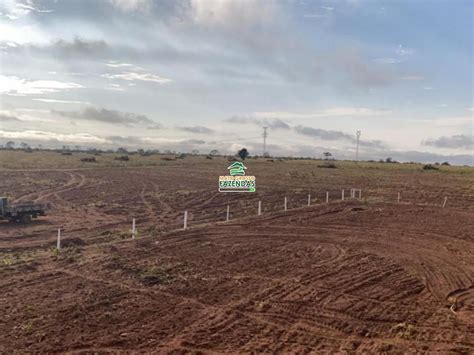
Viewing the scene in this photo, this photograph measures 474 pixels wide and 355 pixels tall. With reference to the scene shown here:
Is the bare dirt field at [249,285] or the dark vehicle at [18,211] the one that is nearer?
the bare dirt field at [249,285]

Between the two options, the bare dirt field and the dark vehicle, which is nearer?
the bare dirt field

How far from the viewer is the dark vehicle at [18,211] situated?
24.6m

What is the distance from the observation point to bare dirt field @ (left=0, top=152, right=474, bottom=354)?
8.96 m

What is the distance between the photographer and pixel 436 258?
15859 mm

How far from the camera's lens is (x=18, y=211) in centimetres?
2489

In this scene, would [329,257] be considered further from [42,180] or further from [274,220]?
[42,180]

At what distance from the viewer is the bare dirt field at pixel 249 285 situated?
8.96m

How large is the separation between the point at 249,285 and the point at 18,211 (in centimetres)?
1690

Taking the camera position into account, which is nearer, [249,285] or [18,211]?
[249,285]

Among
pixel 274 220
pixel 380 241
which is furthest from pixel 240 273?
pixel 274 220

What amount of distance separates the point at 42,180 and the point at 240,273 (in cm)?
4005

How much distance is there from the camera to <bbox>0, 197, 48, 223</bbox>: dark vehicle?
24562mm

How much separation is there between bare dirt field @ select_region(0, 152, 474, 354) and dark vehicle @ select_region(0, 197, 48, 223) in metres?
0.52

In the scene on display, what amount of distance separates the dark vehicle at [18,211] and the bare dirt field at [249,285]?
0.52 metres
